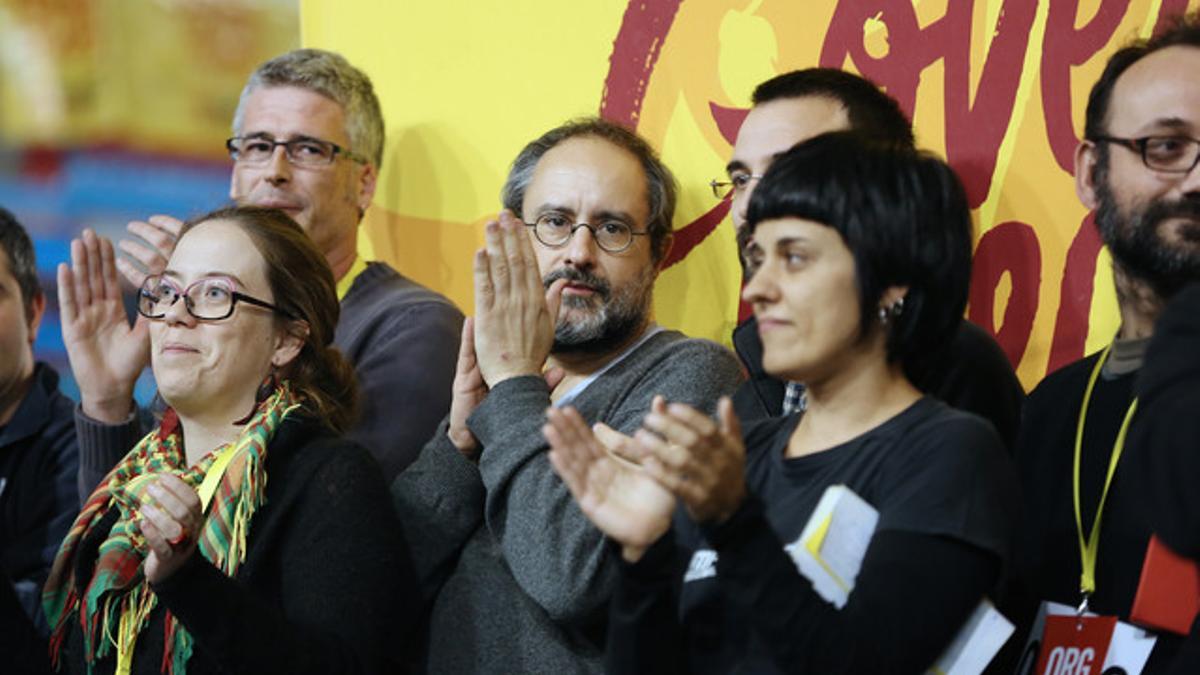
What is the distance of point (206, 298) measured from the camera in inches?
90.5

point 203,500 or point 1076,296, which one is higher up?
point 1076,296

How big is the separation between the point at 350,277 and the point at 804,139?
1.33m

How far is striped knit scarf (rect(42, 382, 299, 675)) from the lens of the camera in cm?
213

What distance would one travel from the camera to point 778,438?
69.4 inches

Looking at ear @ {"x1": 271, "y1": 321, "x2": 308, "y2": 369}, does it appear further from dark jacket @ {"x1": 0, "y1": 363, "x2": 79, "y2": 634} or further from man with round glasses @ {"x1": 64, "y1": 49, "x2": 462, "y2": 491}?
dark jacket @ {"x1": 0, "y1": 363, "x2": 79, "y2": 634}

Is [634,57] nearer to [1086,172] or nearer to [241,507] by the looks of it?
A: [1086,172]

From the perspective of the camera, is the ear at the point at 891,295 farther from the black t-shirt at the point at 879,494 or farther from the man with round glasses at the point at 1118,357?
the man with round glasses at the point at 1118,357

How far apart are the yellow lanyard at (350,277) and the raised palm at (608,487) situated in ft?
4.95

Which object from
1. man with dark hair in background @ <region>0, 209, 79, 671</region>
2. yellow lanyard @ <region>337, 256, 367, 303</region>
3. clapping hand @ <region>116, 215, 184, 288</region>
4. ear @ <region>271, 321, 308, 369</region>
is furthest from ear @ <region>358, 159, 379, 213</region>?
ear @ <region>271, 321, 308, 369</region>

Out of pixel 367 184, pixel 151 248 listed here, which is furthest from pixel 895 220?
pixel 367 184

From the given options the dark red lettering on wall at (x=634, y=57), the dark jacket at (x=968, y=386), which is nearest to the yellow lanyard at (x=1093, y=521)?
the dark jacket at (x=968, y=386)

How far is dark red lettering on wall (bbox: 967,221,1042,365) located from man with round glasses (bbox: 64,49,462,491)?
0.91m

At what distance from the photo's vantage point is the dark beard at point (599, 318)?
2.33 meters

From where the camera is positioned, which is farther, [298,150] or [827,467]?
[298,150]
